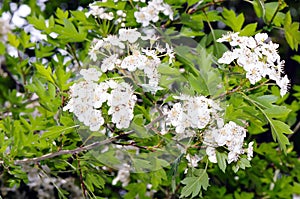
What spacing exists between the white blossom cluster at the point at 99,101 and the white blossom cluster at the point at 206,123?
9cm

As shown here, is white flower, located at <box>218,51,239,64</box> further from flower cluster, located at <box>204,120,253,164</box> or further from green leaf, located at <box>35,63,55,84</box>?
green leaf, located at <box>35,63,55,84</box>

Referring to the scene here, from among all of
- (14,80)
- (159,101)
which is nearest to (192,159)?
(159,101)

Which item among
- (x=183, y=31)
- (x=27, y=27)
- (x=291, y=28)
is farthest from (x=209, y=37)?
(x=27, y=27)

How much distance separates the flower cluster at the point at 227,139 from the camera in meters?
1.20

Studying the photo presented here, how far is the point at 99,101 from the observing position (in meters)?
1.18

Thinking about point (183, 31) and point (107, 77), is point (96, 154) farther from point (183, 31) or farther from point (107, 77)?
point (183, 31)

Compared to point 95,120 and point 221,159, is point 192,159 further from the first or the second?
point 95,120

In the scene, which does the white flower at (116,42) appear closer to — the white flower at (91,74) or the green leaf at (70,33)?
the white flower at (91,74)

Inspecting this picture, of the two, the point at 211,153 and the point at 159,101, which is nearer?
the point at 211,153

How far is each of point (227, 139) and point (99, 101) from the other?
0.27 metres

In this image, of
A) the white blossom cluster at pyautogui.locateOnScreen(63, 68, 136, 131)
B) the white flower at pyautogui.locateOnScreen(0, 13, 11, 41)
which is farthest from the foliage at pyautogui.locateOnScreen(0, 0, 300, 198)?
the white flower at pyautogui.locateOnScreen(0, 13, 11, 41)

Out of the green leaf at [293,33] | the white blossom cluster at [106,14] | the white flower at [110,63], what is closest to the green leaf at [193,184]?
the white flower at [110,63]

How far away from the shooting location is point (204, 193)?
72.3 inches

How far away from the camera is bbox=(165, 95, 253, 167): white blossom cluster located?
117 cm
